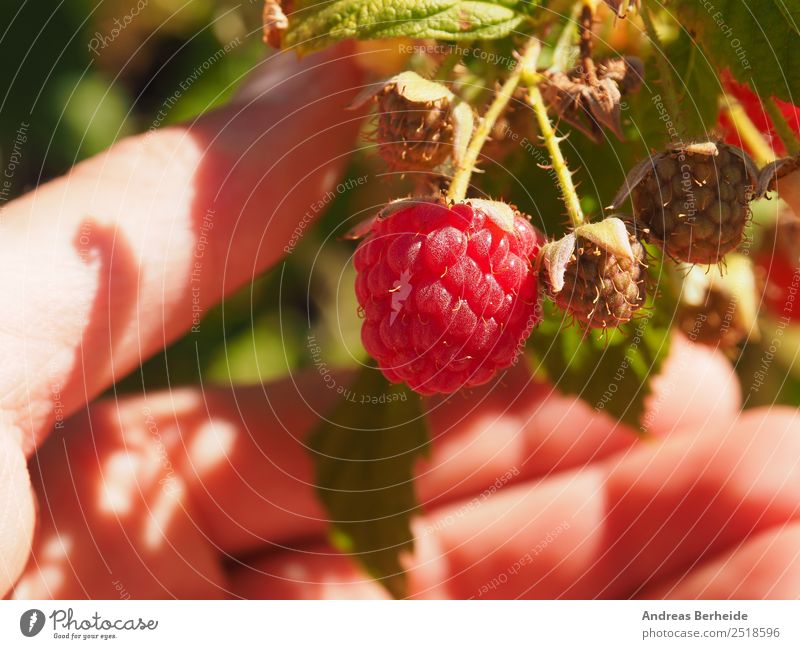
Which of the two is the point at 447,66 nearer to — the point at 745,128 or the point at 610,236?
the point at 610,236

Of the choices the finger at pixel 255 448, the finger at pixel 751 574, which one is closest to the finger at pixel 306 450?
the finger at pixel 255 448

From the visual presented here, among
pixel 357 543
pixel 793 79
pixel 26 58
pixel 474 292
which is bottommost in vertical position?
pixel 357 543

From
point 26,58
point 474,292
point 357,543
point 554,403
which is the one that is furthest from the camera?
point 554,403

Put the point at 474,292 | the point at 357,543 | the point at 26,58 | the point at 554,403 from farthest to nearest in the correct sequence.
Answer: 1. the point at 554,403
2. the point at 26,58
3. the point at 357,543
4. the point at 474,292

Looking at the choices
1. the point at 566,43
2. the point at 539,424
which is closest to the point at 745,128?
the point at 566,43

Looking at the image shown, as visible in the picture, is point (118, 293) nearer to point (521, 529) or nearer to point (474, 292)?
point (474, 292)

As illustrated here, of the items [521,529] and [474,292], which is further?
[521,529]

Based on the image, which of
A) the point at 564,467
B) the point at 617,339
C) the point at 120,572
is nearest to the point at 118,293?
the point at 120,572

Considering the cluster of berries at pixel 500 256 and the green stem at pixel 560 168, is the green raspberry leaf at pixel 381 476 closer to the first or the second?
the cluster of berries at pixel 500 256

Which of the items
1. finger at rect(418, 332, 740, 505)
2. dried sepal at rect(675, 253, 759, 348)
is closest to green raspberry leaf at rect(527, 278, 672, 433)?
dried sepal at rect(675, 253, 759, 348)
